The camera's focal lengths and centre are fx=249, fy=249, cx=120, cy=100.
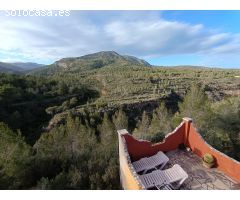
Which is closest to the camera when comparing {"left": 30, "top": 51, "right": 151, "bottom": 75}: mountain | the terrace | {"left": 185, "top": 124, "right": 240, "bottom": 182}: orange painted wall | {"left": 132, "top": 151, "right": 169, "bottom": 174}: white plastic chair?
the terrace

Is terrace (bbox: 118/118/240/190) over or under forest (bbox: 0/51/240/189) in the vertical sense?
over

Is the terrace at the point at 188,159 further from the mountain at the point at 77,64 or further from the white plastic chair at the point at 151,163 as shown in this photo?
the mountain at the point at 77,64

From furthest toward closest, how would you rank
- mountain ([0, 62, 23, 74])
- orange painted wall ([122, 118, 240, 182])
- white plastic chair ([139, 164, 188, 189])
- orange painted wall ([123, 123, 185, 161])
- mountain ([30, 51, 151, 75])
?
mountain ([30, 51, 151, 75]) < mountain ([0, 62, 23, 74]) < orange painted wall ([123, 123, 185, 161]) < orange painted wall ([122, 118, 240, 182]) < white plastic chair ([139, 164, 188, 189])

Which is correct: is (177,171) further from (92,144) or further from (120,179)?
(92,144)

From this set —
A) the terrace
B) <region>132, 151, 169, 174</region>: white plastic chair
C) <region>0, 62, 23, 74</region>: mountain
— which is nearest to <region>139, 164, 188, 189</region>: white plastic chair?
the terrace

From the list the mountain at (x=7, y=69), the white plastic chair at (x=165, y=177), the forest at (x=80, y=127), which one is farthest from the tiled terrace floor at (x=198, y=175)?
the mountain at (x=7, y=69)

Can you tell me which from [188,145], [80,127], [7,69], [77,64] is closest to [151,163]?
[188,145]

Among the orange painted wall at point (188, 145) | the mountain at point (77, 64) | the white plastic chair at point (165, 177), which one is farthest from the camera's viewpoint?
the mountain at point (77, 64)

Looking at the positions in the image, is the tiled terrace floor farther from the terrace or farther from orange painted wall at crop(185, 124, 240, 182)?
orange painted wall at crop(185, 124, 240, 182)

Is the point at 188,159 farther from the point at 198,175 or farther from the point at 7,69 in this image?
the point at 7,69
